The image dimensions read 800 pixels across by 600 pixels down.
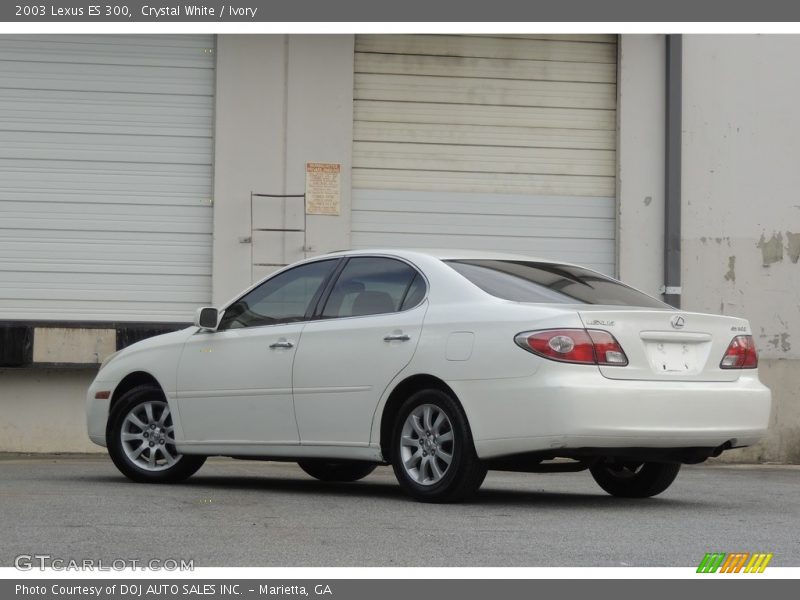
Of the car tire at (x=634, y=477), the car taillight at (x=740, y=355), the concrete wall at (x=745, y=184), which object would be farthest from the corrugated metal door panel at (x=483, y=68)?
the car taillight at (x=740, y=355)

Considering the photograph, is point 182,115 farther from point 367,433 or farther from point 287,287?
point 367,433

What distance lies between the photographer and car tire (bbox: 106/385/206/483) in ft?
32.4

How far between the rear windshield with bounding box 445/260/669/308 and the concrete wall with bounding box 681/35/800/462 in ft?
24.1

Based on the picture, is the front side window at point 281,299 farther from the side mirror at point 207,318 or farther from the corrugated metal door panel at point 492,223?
the corrugated metal door panel at point 492,223

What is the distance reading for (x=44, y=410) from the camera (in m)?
15.3

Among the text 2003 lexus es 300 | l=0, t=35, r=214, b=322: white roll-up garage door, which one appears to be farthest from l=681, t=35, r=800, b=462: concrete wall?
the text 2003 lexus es 300

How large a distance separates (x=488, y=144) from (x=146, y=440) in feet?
23.7

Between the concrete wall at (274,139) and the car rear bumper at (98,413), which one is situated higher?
the concrete wall at (274,139)

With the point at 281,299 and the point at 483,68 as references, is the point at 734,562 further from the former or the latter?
the point at 483,68

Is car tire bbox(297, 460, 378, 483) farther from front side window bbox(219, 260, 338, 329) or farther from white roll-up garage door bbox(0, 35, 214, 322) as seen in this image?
white roll-up garage door bbox(0, 35, 214, 322)

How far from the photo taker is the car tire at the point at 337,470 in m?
10.3

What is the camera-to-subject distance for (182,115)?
1576 centimetres
